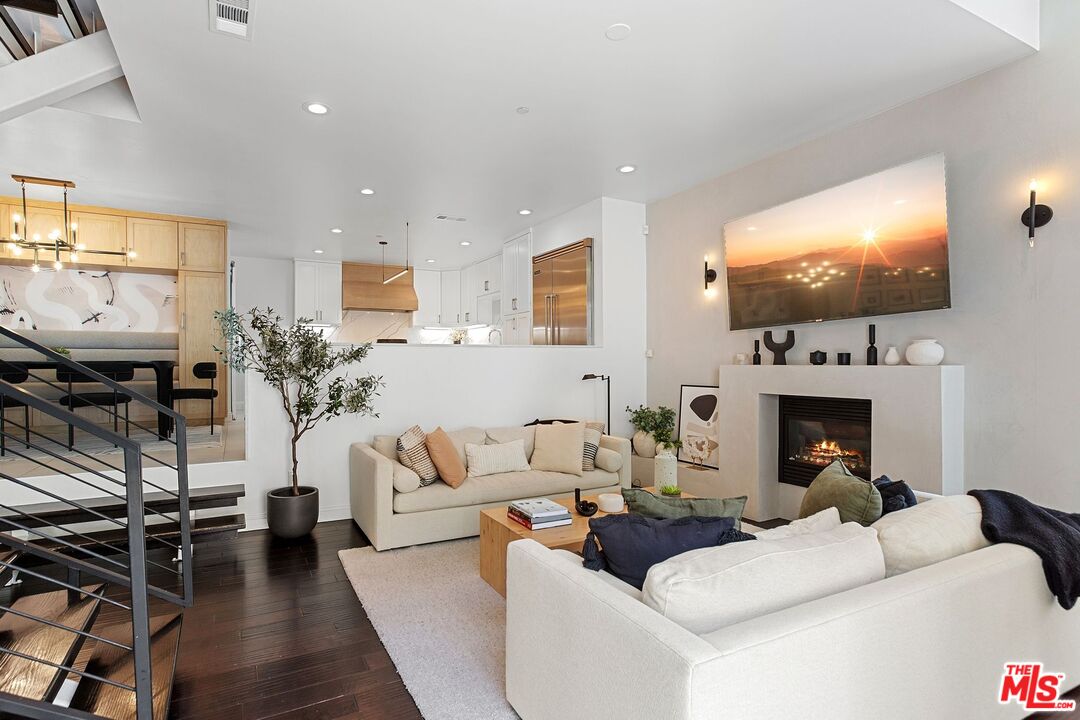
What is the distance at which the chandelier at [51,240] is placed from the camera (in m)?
5.57

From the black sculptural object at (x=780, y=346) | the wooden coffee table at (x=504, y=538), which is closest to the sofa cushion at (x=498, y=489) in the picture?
the wooden coffee table at (x=504, y=538)

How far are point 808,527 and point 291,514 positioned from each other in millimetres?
3391

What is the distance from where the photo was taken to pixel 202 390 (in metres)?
5.89

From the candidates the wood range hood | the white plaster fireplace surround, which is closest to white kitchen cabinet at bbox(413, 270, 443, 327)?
the wood range hood

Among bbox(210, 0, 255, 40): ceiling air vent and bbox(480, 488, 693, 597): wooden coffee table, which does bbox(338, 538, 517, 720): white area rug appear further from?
bbox(210, 0, 255, 40): ceiling air vent

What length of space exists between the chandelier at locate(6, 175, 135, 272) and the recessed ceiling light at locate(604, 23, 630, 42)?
5.40 m

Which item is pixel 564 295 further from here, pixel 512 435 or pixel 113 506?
pixel 113 506

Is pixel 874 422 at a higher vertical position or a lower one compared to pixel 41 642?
higher

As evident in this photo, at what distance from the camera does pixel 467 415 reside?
5176 mm

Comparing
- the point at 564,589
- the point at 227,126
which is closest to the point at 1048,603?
the point at 564,589

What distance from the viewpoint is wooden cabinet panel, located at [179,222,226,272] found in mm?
6590

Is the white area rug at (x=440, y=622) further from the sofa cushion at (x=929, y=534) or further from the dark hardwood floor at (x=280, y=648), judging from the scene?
the sofa cushion at (x=929, y=534)

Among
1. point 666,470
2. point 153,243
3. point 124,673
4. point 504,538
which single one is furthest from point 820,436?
point 153,243

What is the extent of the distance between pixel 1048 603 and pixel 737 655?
58.4 inches
